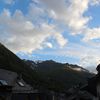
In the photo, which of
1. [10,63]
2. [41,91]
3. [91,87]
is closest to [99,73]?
[91,87]

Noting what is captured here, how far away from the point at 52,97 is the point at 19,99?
1627 cm

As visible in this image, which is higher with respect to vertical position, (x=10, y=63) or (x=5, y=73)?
(x=10, y=63)

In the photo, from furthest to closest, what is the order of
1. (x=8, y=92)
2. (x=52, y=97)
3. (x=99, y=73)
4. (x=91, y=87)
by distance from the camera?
(x=52, y=97) < (x=8, y=92) < (x=91, y=87) < (x=99, y=73)

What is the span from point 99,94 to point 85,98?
78.4 feet

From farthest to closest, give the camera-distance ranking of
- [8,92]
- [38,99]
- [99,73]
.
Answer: [38,99], [8,92], [99,73]

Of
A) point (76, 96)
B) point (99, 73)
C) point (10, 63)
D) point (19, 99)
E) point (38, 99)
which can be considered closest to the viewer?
point (99, 73)

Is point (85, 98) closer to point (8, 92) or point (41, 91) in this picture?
point (41, 91)

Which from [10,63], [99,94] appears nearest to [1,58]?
[10,63]

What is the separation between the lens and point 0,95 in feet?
134

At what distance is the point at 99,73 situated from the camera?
29.0m

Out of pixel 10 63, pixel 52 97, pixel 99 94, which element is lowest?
pixel 99 94

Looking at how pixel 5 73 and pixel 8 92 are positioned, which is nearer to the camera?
pixel 8 92

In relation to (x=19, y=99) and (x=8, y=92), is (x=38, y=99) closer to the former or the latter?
(x=19, y=99)

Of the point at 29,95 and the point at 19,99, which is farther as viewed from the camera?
the point at 29,95
